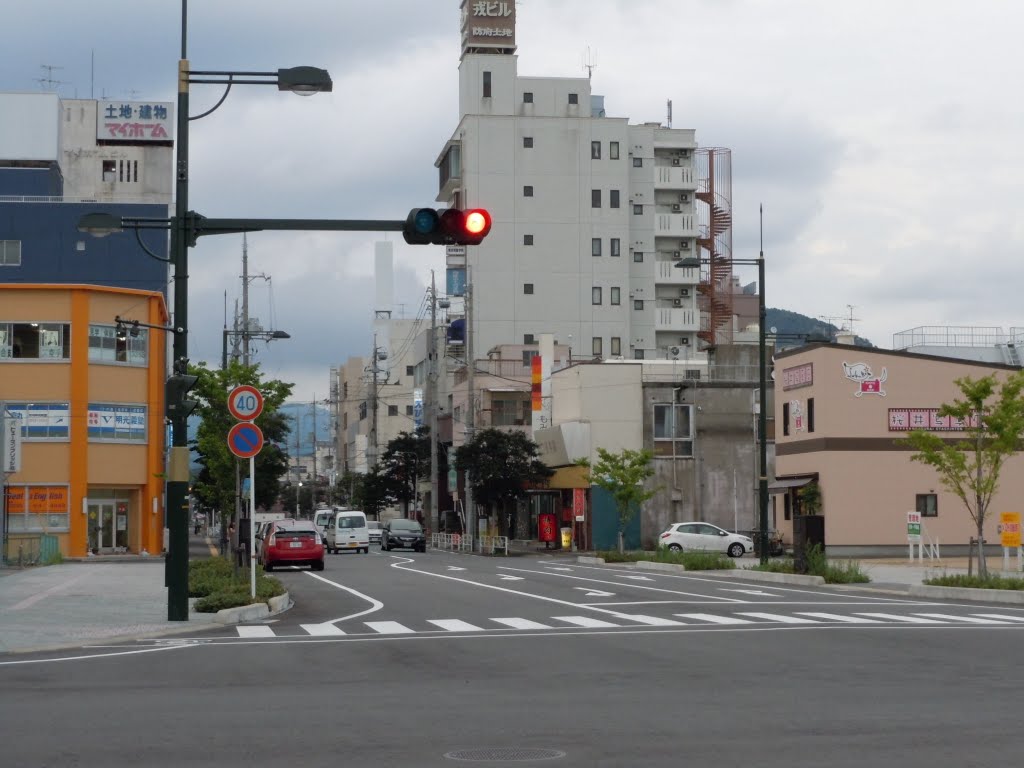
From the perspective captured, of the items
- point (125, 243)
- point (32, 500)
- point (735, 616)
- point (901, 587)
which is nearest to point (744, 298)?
point (125, 243)

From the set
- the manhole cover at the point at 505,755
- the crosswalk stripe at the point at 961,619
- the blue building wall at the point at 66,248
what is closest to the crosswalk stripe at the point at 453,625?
the crosswalk stripe at the point at 961,619

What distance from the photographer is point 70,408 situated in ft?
198

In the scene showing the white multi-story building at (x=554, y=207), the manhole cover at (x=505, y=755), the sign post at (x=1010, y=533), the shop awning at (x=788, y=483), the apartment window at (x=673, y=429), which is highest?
the white multi-story building at (x=554, y=207)

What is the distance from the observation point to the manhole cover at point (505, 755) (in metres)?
9.14

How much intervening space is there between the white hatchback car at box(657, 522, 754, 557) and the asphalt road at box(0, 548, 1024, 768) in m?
31.9

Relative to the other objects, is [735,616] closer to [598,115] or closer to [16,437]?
[16,437]

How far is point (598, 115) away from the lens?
343ft

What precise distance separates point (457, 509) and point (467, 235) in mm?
76120

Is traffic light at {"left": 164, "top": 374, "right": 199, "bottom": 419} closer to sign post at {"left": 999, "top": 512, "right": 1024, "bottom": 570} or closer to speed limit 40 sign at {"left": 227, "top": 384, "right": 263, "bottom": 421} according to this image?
speed limit 40 sign at {"left": 227, "top": 384, "right": 263, "bottom": 421}

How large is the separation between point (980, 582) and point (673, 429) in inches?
1627

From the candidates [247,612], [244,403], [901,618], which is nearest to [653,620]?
[901,618]

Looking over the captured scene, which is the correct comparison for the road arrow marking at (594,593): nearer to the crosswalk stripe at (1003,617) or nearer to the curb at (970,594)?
the curb at (970,594)

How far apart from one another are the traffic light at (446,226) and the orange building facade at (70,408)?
4318 centimetres

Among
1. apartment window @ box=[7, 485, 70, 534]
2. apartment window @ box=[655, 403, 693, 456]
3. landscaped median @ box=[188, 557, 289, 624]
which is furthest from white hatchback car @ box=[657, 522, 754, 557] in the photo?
apartment window @ box=[7, 485, 70, 534]
